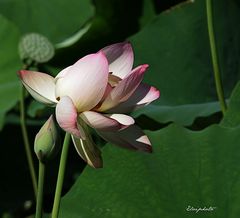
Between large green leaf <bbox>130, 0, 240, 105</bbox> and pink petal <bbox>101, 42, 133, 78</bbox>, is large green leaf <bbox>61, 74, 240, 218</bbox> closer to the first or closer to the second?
pink petal <bbox>101, 42, 133, 78</bbox>

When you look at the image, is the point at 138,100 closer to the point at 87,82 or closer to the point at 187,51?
the point at 87,82

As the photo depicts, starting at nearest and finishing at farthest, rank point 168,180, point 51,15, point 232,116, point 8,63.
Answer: point 168,180
point 232,116
point 8,63
point 51,15

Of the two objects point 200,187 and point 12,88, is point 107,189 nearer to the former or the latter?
point 200,187

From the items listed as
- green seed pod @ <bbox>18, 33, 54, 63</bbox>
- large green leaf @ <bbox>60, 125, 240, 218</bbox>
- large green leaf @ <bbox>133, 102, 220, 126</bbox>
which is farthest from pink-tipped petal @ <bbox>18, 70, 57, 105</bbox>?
green seed pod @ <bbox>18, 33, 54, 63</bbox>

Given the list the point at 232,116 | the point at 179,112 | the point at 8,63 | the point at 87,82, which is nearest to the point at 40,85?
the point at 87,82

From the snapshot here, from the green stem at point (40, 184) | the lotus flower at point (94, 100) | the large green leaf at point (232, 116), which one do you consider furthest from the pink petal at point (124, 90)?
the large green leaf at point (232, 116)

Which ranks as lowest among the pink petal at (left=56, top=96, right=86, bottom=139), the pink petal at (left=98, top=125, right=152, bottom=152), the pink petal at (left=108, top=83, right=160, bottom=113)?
the pink petal at (left=98, top=125, right=152, bottom=152)
